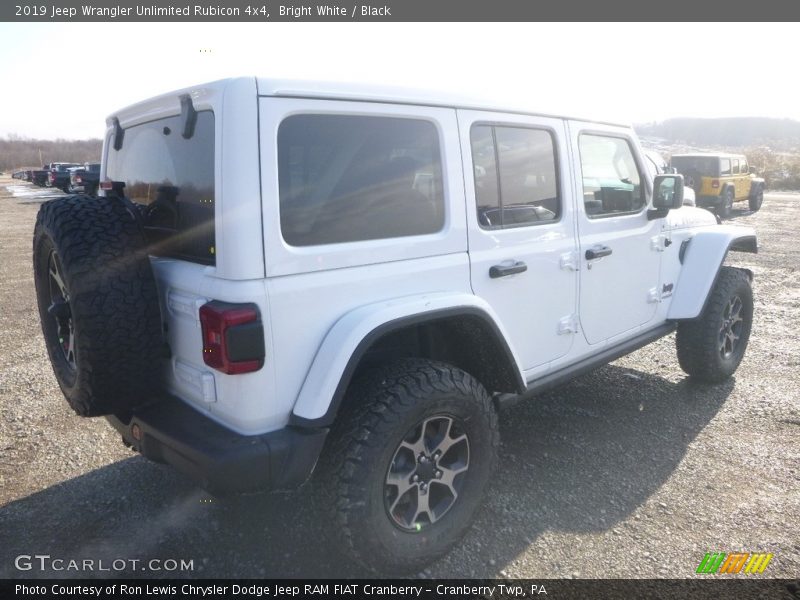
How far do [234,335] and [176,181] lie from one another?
85 centimetres

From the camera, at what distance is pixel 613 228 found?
3508 mm

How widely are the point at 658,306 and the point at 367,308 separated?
261cm

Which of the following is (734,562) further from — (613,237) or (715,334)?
(715,334)

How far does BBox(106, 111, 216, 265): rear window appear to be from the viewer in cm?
222

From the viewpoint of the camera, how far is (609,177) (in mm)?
3600

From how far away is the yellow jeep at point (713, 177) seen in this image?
17.0 meters

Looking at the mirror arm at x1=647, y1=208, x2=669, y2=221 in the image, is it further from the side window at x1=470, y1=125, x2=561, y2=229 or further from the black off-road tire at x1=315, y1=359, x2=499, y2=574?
the black off-road tire at x1=315, y1=359, x2=499, y2=574

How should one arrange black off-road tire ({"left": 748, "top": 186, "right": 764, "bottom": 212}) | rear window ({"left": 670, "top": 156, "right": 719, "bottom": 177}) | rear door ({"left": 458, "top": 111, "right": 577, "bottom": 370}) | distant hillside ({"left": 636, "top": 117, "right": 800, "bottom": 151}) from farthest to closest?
1. distant hillside ({"left": 636, "top": 117, "right": 800, "bottom": 151})
2. black off-road tire ({"left": 748, "top": 186, "right": 764, "bottom": 212})
3. rear window ({"left": 670, "top": 156, "right": 719, "bottom": 177})
4. rear door ({"left": 458, "top": 111, "right": 577, "bottom": 370})

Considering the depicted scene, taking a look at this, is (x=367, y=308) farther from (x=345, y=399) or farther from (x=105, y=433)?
(x=105, y=433)

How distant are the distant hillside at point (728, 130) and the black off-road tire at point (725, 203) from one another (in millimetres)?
57974

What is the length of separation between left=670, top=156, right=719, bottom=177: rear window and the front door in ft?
49.7

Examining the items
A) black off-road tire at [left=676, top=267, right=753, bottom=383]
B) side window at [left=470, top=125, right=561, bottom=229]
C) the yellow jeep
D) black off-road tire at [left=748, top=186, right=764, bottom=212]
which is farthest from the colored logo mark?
black off-road tire at [left=748, top=186, right=764, bottom=212]

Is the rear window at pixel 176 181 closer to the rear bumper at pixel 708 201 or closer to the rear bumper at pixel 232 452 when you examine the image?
the rear bumper at pixel 232 452

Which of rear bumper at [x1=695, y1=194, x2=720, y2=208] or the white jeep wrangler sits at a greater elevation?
rear bumper at [x1=695, y1=194, x2=720, y2=208]
